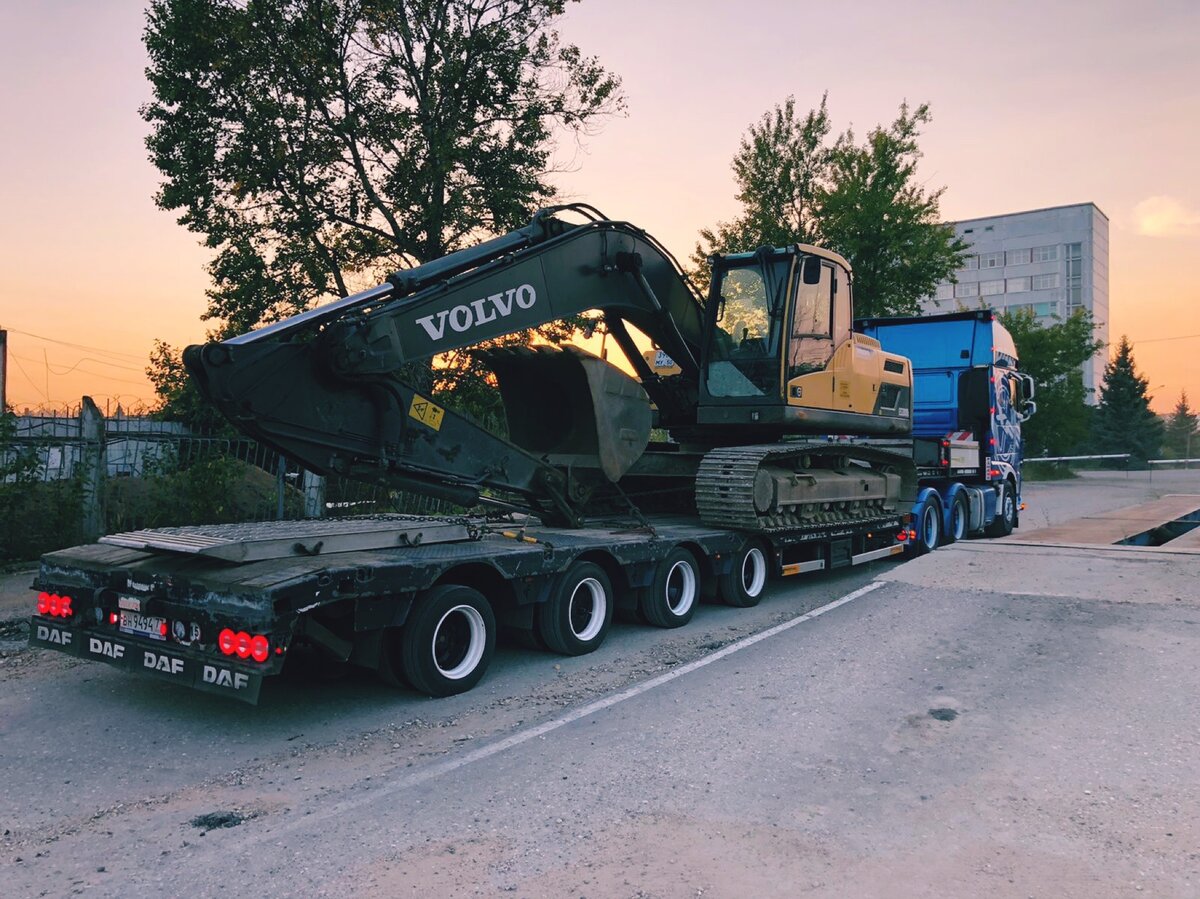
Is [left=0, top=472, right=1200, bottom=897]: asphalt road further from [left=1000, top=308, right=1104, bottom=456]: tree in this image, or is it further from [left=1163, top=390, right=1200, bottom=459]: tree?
[left=1163, top=390, right=1200, bottom=459]: tree

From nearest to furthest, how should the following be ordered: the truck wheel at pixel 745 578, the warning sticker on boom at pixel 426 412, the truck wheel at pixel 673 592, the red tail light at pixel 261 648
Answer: the red tail light at pixel 261 648 → the warning sticker on boom at pixel 426 412 → the truck wheel at pixel 673 592 → the truck wheel at pixel 745 578

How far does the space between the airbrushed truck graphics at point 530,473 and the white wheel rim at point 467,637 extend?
0.01 meters

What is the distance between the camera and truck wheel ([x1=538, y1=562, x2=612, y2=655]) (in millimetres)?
6934

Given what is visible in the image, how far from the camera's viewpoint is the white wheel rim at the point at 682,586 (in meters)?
8.25

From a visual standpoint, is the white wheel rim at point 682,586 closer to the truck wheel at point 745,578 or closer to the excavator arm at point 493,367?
the truck wheel at point 745,578

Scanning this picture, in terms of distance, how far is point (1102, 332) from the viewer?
257 feet

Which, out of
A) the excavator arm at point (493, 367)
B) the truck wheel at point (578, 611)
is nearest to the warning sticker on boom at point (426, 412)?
the excavator arm at point (493, 367)

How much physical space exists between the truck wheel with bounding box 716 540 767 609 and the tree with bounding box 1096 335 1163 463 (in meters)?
54.4

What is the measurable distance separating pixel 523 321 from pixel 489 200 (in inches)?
295

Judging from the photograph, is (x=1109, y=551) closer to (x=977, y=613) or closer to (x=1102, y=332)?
(x=977, y=613)

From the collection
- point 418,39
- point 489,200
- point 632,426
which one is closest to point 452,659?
point 632,426

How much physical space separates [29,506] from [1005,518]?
14.5 meters

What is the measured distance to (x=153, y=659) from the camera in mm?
5422

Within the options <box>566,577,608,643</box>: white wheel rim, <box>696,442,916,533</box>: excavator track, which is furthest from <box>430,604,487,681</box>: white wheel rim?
<box>696,442,916,533</box>: excavator track
